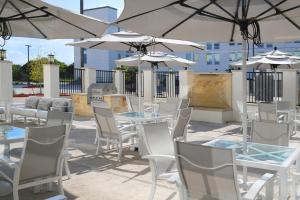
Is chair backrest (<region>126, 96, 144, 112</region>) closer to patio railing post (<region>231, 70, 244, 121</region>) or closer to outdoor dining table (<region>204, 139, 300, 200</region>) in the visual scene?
patio railing post (<region>231, 70, 244, 121</region>)

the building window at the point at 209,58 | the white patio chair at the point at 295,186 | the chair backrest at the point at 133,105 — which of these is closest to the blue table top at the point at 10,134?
the white patio chair at the point at 295,186

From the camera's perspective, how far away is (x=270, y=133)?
4.56m

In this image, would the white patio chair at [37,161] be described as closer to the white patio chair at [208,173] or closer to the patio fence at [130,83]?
the white patio chair at [208,173]

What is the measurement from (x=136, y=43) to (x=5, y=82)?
637cm

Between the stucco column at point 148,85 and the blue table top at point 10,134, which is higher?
the stucco column at point 148,85

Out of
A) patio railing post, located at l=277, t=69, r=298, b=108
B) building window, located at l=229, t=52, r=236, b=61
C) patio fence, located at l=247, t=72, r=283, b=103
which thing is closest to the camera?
patio railing post, located at l=277, t=69, r=298, b=108

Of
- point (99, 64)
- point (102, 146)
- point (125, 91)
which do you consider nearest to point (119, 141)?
point (102, 146)

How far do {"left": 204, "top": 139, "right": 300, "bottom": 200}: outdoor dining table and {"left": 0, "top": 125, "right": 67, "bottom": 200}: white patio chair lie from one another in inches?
70.6

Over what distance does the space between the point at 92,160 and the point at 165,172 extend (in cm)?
265

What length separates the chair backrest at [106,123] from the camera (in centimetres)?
642

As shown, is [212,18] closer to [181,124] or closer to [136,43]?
[181,124]

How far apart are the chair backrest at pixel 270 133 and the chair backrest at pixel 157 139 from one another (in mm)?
1126

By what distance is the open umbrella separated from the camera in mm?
4219

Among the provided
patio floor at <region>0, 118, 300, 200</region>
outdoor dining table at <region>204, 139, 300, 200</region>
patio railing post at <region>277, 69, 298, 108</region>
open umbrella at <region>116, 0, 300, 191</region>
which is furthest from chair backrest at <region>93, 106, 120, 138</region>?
patio railing post at <region>277, 69, 298, 108</region>
